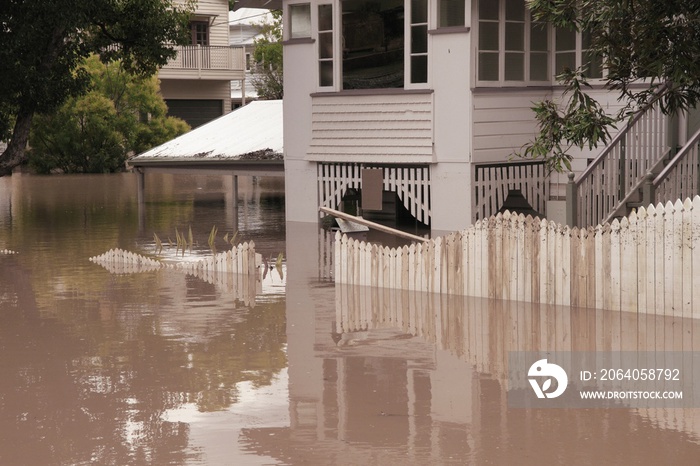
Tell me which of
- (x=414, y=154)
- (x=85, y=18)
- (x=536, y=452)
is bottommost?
(x=536, y=452)

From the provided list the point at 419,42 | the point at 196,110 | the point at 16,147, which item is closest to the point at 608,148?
the point at 419,42

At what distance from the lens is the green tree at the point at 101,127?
3981cm

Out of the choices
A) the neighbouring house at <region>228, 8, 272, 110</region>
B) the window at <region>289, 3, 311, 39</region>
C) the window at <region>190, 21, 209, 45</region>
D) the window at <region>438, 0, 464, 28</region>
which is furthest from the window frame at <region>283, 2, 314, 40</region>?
the neighbouring house at <region>228, 8, 272, 110</region>

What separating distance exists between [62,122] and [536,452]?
34488mm

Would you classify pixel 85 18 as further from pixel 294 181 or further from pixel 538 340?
pixel 538 340

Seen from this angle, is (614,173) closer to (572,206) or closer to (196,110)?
(572,206)

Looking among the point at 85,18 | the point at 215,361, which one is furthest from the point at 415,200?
the point at 215,361

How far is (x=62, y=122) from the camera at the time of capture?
3981cm

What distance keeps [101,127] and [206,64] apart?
9.55 meters

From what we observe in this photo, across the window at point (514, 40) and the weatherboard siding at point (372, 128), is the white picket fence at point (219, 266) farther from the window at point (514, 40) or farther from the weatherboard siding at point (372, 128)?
the window at point (514, 40)

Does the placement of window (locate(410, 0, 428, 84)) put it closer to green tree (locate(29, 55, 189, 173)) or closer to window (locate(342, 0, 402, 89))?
window (locate(342, 0, 402, 89))

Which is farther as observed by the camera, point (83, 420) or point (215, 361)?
point (215, 361)

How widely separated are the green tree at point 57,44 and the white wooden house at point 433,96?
11.3 feet

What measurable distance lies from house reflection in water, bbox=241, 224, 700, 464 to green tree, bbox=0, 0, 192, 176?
31.1ft
